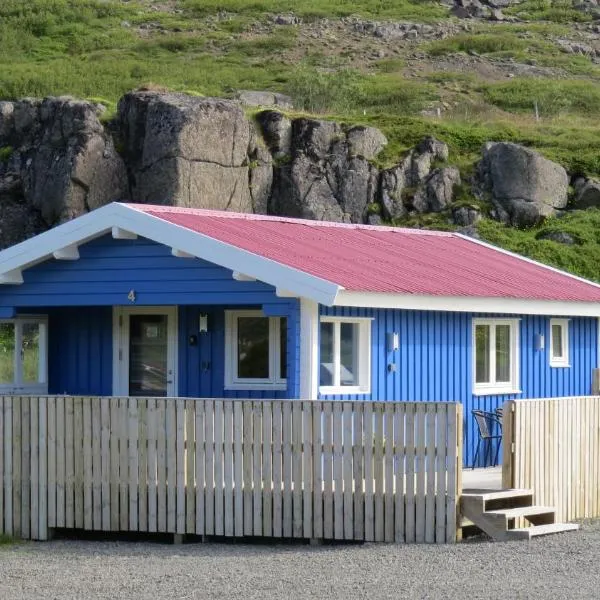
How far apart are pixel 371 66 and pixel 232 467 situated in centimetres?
5961

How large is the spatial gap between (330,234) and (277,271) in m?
4.67

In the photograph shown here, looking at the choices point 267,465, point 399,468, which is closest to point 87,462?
point 267,465

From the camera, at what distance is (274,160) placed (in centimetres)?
3822

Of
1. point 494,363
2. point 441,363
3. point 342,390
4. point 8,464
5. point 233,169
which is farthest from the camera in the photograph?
point 233,169

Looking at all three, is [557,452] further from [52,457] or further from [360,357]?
[52,457]

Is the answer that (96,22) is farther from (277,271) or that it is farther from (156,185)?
(277,271)

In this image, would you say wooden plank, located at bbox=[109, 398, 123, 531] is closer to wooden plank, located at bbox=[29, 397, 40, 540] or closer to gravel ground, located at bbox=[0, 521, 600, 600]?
gravel ground, located at bbox=[0, 521, 600, 600]

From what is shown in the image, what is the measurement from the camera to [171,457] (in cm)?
1469

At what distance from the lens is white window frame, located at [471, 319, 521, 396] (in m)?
19.7

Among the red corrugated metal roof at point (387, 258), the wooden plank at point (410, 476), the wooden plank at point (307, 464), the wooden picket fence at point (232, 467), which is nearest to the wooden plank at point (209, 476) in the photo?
the wooden picket fence at point (232, 467)

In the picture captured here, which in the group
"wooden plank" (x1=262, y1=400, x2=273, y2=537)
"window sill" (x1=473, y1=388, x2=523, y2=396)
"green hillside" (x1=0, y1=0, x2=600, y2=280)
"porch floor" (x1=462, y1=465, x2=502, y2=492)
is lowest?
"porch floor" (x1=462, y1=465, x2=502, y2=492)

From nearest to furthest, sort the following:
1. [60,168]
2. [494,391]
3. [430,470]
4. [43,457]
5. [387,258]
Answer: [430,470], [43,457], [387,258], [494,391], [60,168]

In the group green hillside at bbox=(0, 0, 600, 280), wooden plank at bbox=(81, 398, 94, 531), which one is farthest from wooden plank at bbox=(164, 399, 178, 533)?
green hillside at bbox=(0, 0, 600, 280)

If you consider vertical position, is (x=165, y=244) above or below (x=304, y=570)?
above
